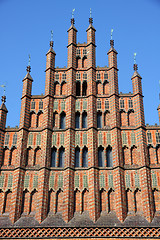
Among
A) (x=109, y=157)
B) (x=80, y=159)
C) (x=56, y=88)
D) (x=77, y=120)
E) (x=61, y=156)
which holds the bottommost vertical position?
(x=80, y=159)

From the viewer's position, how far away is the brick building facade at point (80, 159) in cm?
2430

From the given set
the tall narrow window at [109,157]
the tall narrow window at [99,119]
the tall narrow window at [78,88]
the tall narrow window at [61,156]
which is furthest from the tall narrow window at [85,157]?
the tall narrow window at [78,88]

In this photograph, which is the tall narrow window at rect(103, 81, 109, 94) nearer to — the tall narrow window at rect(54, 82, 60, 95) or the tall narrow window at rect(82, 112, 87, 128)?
the tall narrow window at rect(82, 112, 87, 128)

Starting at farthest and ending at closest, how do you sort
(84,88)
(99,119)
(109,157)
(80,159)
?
(84,88), (99,119), (109,157), (80,159)

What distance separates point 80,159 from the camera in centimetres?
2680

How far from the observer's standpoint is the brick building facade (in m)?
24.3

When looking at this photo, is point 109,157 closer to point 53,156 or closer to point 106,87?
point 53,156

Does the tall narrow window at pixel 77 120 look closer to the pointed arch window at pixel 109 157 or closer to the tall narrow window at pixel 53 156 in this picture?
the tall narrow window at pixel 53 156

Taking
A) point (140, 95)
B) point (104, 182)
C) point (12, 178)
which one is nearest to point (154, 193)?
point (104, 182)

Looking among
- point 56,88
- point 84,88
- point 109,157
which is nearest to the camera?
point 109,157

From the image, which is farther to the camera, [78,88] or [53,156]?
[78,88]

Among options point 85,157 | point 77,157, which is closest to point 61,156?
point 77,157

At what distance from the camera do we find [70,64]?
3061cm

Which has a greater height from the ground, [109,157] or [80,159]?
[109,157]
